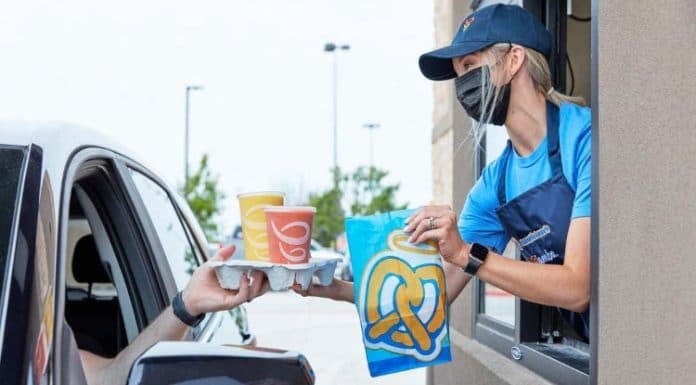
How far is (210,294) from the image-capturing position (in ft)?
7.64

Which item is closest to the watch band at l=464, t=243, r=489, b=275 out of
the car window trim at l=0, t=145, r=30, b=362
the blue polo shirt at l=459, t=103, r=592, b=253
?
the blue polo shirt at l=459, t=103, r=592, b=253

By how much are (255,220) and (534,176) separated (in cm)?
102

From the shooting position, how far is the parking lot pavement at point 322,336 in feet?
30.0

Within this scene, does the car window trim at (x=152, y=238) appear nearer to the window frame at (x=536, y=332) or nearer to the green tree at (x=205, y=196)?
the window frame at (x=536, y=332)

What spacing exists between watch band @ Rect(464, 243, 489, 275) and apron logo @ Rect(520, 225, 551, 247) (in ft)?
1.14

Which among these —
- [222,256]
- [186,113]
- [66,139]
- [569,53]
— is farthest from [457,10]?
[186,113]

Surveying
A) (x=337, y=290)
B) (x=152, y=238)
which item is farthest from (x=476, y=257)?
(x=152, y=238)

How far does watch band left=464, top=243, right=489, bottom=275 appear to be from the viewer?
251cm

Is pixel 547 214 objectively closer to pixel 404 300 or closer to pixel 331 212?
pixel 404 300
